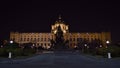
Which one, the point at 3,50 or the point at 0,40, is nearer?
the point at 3,50

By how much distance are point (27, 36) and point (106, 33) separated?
58286 millimetres

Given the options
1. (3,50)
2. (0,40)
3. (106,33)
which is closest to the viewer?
(3,50)

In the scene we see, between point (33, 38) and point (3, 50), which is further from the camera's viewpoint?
point (33, 38)

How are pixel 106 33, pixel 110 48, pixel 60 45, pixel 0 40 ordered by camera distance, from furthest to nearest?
1. pixel 106 33
2. pixel 0 40
3. pixel 60 45
4. pixel 110 48

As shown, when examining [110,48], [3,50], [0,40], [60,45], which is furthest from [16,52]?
[0,40]

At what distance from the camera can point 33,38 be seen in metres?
200

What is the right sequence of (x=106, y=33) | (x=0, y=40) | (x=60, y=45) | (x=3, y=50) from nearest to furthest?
(x=3, y=50) → (x=60, y=45) → (x=0, y=40) → (x=106, y=33)

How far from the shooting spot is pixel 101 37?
198 metres

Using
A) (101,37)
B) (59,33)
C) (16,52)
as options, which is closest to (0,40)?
(59,33)

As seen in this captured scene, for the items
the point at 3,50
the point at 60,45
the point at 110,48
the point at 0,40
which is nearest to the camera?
the point at 110,48

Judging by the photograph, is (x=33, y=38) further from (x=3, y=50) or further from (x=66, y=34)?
(x=3, y=50)

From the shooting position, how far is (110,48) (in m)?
47.5

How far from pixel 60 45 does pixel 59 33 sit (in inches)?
330

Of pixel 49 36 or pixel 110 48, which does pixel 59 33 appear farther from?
pixel 49 36
